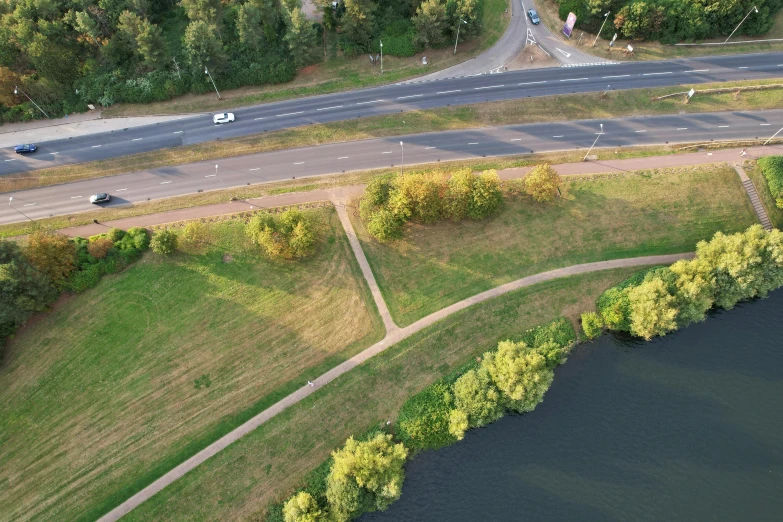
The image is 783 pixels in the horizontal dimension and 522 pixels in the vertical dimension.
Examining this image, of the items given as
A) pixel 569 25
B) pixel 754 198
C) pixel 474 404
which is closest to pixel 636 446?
pixel 474 404

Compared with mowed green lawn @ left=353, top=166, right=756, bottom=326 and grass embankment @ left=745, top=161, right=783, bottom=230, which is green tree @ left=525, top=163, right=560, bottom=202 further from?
grass embankment @ left=745, top=161, right=783, bottom=230

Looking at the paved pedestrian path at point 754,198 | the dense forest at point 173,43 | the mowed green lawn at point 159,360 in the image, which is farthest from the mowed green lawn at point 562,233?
the dense forest at point 173,43

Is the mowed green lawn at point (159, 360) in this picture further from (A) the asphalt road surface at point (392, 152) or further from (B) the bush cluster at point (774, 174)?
(B) the bush cluster at point (774, 174)

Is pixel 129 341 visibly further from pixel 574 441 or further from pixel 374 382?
pixel 574 441

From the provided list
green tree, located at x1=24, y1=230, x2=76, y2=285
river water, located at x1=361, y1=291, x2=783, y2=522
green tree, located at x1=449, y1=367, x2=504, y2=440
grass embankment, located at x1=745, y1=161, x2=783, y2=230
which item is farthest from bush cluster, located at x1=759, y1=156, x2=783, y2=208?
green tree, located at x1=24, y1=230, x2=76, y2=285

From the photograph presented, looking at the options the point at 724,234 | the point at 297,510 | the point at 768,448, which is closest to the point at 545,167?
the point at 724,234

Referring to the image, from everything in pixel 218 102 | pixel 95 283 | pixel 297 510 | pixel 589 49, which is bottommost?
pixel 297 510
